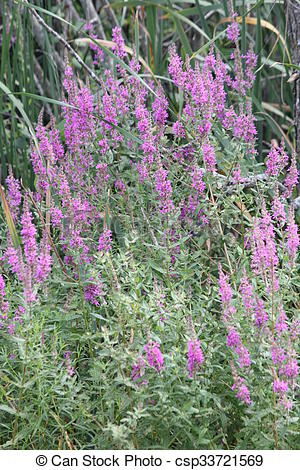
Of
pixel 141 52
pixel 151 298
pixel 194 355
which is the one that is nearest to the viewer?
pixel 194 355

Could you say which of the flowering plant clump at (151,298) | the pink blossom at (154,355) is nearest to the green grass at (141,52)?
the flowering plant clump at (151,298)

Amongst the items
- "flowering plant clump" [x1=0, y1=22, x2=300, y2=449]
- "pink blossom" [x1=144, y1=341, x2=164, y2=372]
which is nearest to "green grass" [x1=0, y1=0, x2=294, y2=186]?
"flowering plant clump" [x1=0, y1=22, x2=300, y2=449]

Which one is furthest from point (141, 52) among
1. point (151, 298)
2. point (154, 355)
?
point (154, 355)

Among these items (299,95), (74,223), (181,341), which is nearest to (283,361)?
(181,341)

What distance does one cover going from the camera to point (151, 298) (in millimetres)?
2842

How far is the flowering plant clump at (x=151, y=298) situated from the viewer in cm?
260

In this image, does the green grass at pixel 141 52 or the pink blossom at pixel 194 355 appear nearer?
the pink blossom at pixel 194 355

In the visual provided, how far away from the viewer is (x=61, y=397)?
2883 millimetres

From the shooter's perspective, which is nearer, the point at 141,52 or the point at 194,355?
the point at 194,355

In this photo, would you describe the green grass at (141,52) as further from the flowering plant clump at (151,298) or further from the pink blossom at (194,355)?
the pink blossom at (194,355)

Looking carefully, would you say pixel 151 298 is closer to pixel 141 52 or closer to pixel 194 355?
pixel 194 355

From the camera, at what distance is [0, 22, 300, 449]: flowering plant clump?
8.54ft

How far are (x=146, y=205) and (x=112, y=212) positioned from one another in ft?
0.59

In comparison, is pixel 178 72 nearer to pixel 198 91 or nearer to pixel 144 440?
pixel 198 91
